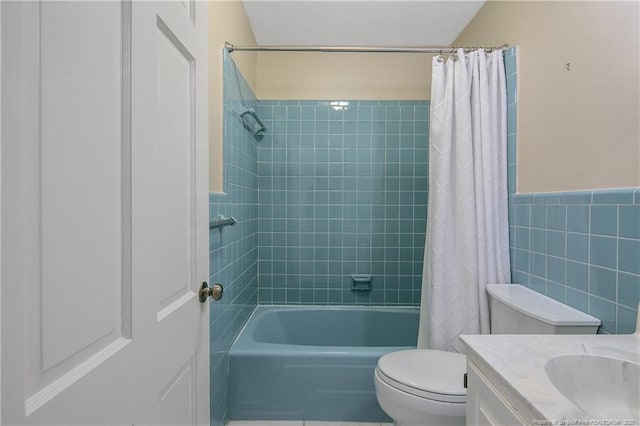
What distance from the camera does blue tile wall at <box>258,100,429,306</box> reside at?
2682 millimetres

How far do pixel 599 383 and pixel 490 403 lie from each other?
0.26 m

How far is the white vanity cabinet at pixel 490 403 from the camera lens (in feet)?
2.25

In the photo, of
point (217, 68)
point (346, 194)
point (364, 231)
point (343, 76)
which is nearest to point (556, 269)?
point (364, 231)

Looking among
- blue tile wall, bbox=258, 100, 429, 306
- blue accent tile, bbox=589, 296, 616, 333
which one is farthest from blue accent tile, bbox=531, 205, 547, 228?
blue tile wall, bbox=258, 100, 429, 306

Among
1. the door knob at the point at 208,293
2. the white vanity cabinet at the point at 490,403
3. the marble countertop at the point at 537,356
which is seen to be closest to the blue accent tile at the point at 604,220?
the marble countertop at the point at 537,356

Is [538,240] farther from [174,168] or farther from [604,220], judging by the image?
[174,168]

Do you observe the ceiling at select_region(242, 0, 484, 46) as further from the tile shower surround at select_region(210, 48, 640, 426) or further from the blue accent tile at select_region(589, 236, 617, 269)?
the blue accent tile at select_region(589, 236, 617, 269)

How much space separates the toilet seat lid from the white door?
0.83 metres

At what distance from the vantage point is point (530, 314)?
4.15 feet

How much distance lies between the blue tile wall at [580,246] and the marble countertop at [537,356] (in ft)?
0.60

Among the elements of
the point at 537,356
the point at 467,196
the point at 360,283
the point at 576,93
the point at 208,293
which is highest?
the point at 576,93

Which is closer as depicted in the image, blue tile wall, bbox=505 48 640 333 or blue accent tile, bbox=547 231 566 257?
blue tile wall, bbox=505 48 640 333

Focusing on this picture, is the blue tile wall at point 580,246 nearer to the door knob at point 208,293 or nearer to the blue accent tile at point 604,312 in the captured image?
the blue accent tile at point 604,312

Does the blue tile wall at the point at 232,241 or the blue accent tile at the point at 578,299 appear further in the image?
the blue tile wall at the point at 232,241
